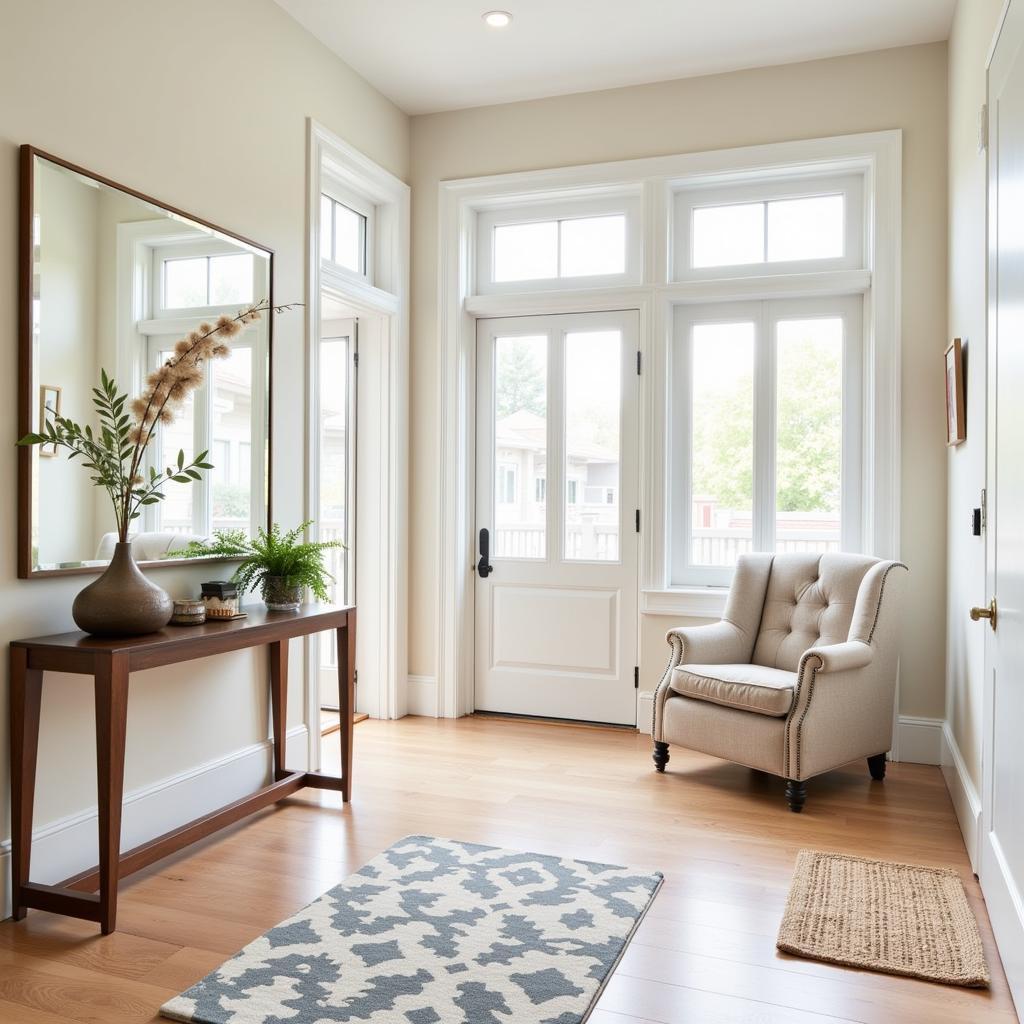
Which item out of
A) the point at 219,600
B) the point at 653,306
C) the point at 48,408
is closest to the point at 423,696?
the point at 219,600

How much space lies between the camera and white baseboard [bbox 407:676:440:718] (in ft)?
15.9

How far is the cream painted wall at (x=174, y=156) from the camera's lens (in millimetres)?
2518

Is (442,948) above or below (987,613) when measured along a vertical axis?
below

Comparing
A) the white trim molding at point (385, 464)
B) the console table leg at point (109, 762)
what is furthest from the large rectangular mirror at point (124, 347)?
the white trim molding at point (385, 464)

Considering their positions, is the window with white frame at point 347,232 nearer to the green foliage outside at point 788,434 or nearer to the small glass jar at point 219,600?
the small glass jar at point 219,600

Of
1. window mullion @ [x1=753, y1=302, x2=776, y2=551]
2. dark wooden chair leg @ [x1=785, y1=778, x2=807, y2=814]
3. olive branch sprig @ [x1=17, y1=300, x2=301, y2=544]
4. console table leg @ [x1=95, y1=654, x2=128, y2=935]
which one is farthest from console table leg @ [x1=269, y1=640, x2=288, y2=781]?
window mullion @ [x1=753, y1=302, x2=776, y2=551]

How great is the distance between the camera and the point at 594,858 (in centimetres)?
292

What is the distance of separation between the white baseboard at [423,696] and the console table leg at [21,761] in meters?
2.54

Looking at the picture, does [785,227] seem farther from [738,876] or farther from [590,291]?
[738,876]

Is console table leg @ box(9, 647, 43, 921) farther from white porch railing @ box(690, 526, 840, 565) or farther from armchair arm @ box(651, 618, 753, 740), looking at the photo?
white porch railing @ box(690, 526, 840, 565)

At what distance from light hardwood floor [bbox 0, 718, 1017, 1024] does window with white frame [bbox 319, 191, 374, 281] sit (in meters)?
2.30

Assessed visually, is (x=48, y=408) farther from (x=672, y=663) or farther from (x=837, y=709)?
(x=837, y=709)

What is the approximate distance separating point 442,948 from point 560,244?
352cm

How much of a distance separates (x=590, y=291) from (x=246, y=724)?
8.55 ft
